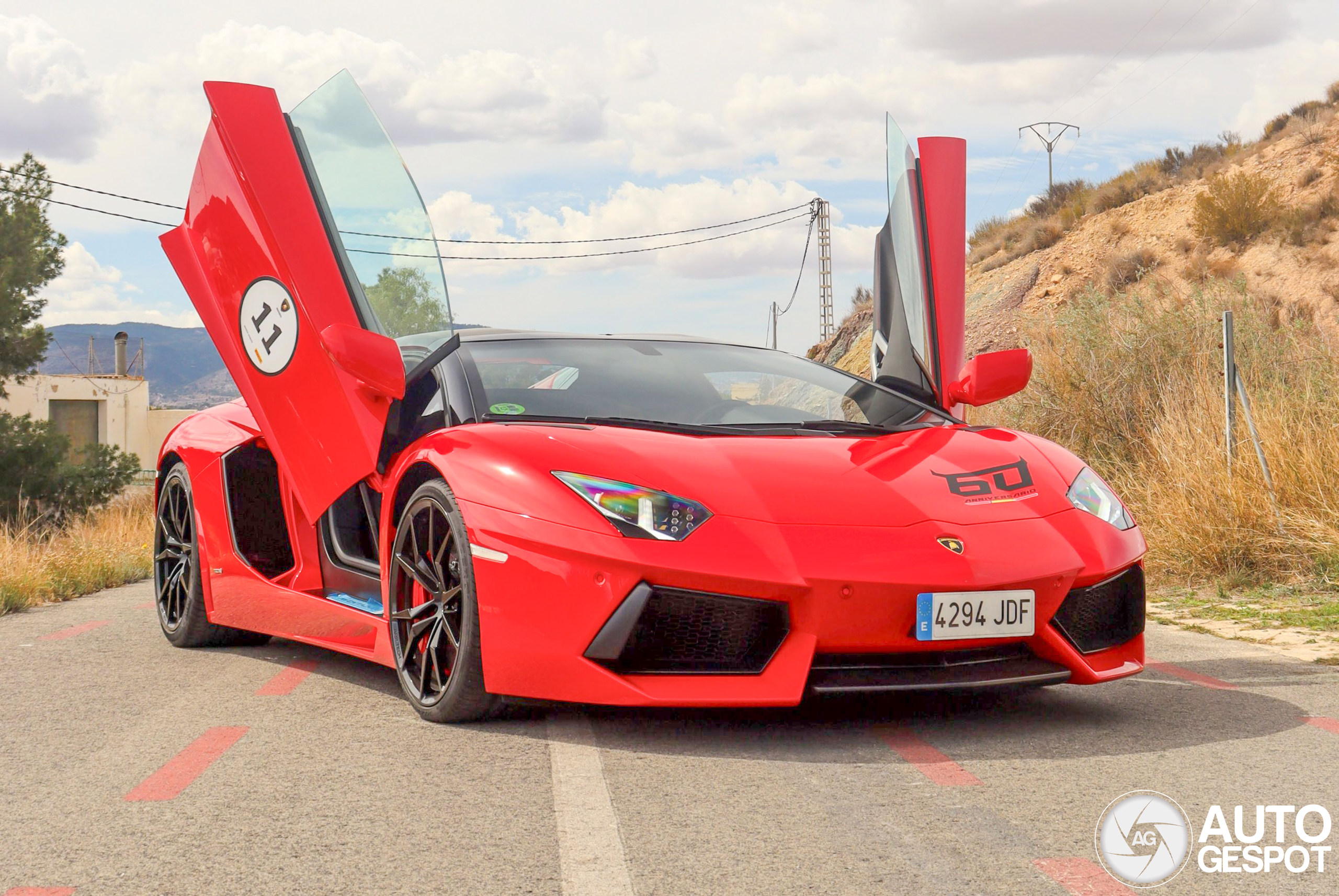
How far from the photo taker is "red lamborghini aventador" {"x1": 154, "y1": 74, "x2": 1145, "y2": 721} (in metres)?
3.56

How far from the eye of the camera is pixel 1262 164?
92.6 ft

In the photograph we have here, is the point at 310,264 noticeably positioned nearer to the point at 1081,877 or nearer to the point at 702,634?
the point at 702,634

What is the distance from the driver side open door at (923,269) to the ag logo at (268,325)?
2.45 meters

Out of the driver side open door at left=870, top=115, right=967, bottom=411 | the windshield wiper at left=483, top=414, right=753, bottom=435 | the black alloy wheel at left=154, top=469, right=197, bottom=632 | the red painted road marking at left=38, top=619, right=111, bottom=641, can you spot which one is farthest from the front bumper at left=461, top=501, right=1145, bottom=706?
the red painted road marking at left=38, top=619, right=111, bottom=641

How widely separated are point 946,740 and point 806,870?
1233 mm

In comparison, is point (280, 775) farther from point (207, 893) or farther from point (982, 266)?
point (982, 266)

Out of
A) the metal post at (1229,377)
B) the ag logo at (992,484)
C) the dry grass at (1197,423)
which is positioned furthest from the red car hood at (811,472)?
the metal post at (1229,377)

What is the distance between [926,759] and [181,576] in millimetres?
3708

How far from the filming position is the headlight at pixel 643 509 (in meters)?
3.58

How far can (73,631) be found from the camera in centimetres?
647

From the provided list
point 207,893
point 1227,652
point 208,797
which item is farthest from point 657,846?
point 1227,652

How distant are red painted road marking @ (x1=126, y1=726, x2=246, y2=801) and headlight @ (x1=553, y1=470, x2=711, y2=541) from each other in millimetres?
1236

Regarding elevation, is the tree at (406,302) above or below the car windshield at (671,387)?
above

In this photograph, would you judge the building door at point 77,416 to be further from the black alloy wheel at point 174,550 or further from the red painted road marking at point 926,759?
the red painted road marking at point 926,759
